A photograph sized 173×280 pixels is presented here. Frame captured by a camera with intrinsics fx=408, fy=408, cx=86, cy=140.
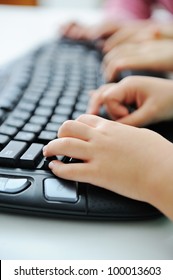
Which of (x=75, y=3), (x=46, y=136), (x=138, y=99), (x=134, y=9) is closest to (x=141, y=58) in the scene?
(x=138, y=99)

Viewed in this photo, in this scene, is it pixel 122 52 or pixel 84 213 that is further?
pixel 122 52

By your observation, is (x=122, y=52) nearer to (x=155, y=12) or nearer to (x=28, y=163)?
(x=28, y=163)

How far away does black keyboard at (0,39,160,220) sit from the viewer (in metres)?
0.25

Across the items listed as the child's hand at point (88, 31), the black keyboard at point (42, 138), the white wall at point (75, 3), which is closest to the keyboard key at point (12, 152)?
the black keyboard at point (42, 138)

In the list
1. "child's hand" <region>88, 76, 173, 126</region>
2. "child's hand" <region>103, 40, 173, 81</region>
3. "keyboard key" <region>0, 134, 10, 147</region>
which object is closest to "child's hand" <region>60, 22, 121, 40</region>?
"child's hand" <region>103, 40, 173, 81</region>

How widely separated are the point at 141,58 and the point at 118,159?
0.87ft

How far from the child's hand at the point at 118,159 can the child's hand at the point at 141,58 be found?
0.65 feet

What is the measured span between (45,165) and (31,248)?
0.21 ft

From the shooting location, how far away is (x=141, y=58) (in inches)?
19.8

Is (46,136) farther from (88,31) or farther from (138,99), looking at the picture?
(88,31)

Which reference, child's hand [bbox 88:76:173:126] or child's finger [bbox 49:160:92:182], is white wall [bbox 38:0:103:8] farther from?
child's finger [bbox 49:160:92:182]
